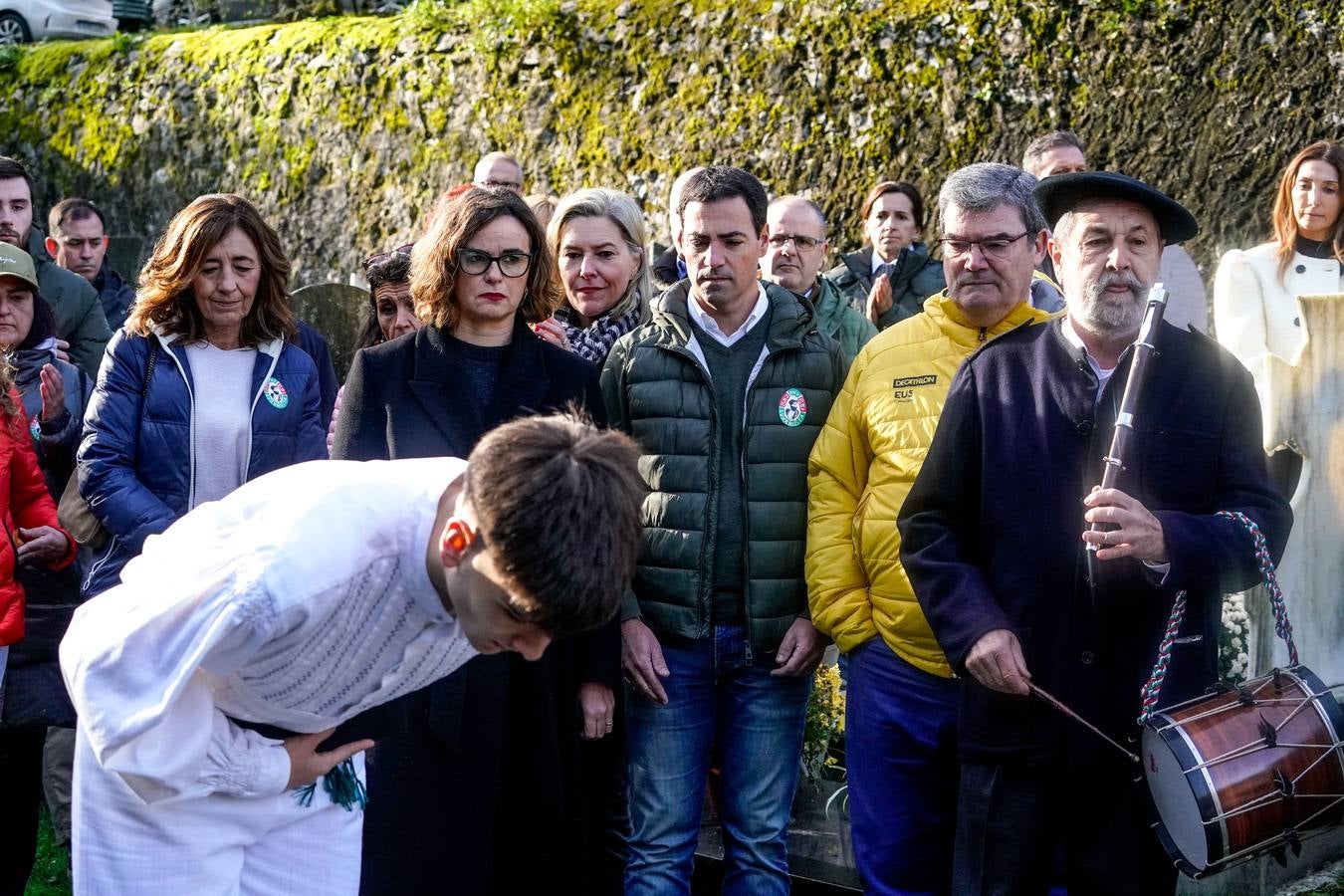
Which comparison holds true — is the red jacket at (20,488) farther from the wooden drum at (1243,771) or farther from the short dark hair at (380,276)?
the wooden drum at (1243,771)

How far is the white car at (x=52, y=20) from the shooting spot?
14.1 metres

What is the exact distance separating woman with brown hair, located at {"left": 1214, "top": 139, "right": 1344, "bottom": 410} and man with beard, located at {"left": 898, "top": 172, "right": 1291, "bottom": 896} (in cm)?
203

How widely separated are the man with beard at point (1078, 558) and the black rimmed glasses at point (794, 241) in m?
2.04

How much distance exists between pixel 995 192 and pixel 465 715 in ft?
6.51

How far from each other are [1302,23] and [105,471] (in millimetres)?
6039

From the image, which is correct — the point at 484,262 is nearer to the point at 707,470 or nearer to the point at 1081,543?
the point at 707,470

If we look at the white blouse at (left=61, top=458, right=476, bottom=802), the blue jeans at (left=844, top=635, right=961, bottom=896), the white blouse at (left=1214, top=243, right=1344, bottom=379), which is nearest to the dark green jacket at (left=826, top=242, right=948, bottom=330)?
the white blouse at (left=1214, top=243, right=1344, bottom=379)

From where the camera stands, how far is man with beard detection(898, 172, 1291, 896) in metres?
3.37

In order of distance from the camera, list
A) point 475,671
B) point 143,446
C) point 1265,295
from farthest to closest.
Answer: point 1265,295, point 143,446, point 475,671

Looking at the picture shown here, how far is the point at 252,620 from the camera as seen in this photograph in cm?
220

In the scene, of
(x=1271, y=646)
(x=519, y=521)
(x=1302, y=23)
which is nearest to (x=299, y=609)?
(x=519, y=521)

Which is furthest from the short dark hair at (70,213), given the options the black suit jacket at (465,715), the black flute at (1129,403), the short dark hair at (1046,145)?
the black flute at (1129,403)

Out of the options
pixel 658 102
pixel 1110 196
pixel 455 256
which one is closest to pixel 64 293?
pixel 455 256

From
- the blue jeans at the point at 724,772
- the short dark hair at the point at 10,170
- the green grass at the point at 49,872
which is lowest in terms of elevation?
the green grass at the point at 49,872
